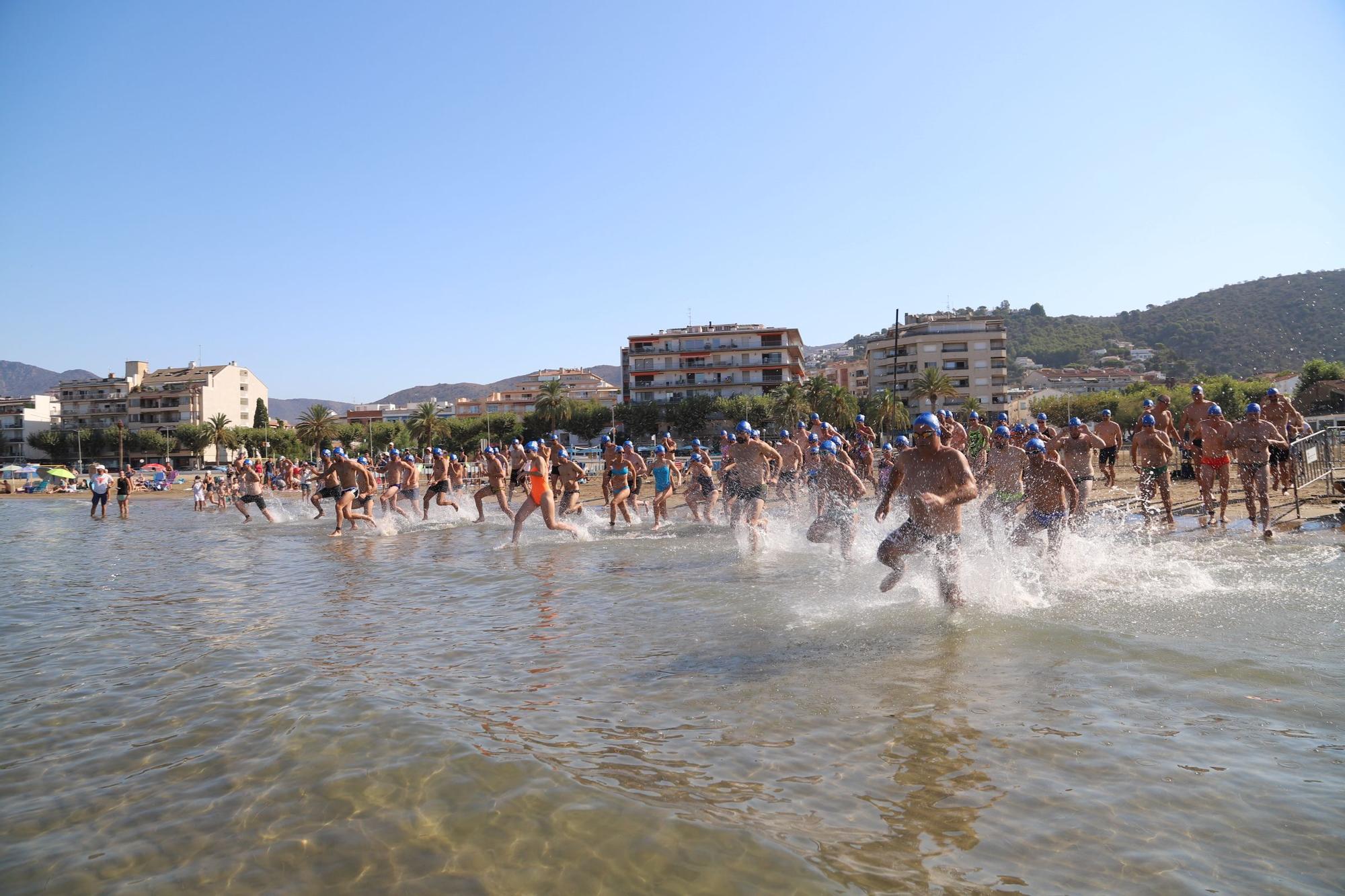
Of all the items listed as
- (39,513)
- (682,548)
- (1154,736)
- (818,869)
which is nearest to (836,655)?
(1154,736)

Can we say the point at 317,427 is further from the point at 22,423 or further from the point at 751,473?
the point at 751,473

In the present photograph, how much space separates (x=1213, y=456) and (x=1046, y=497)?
6.27 m

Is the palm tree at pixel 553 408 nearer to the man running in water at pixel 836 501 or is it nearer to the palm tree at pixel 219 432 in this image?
the palm tree at pixel 219 432

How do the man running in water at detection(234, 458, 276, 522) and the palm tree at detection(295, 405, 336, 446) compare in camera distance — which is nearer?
the man running in water at detection(234, 458, 276, 522)

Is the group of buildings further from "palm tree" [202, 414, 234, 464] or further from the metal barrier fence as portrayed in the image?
the metal barrier fence

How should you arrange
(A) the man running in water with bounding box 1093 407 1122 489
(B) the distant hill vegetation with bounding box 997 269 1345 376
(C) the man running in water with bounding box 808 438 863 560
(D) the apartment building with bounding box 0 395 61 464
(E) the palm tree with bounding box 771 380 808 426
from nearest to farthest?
(C) the man running in water with bounding box 808 438 863 560 < (A) the man running in water with bounding box 1093 407 1122 489 < (E) the palm tree with bounding box 771 380 808 426 < (D) the apartment building with bounding box 0 395 61 464 < (B) the distant hill vegetation with bounding box 997 269 1345 376

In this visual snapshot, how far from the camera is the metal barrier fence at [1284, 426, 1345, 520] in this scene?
13969mm

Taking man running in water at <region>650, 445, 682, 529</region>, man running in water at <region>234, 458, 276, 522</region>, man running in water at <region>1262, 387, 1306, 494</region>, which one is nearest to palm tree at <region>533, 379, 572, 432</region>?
man running in water at <region>234, 458, 276, 522</region>

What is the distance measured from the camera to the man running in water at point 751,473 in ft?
39.4

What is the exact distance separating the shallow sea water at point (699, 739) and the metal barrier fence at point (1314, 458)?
19.8ft

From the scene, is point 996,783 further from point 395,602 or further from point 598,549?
point 598,549

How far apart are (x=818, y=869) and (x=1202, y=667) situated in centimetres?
393

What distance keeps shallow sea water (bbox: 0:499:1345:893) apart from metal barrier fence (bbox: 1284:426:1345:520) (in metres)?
6.04

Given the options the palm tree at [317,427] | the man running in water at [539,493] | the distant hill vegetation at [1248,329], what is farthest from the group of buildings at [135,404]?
the distant hill vegetation at [1248,329]
